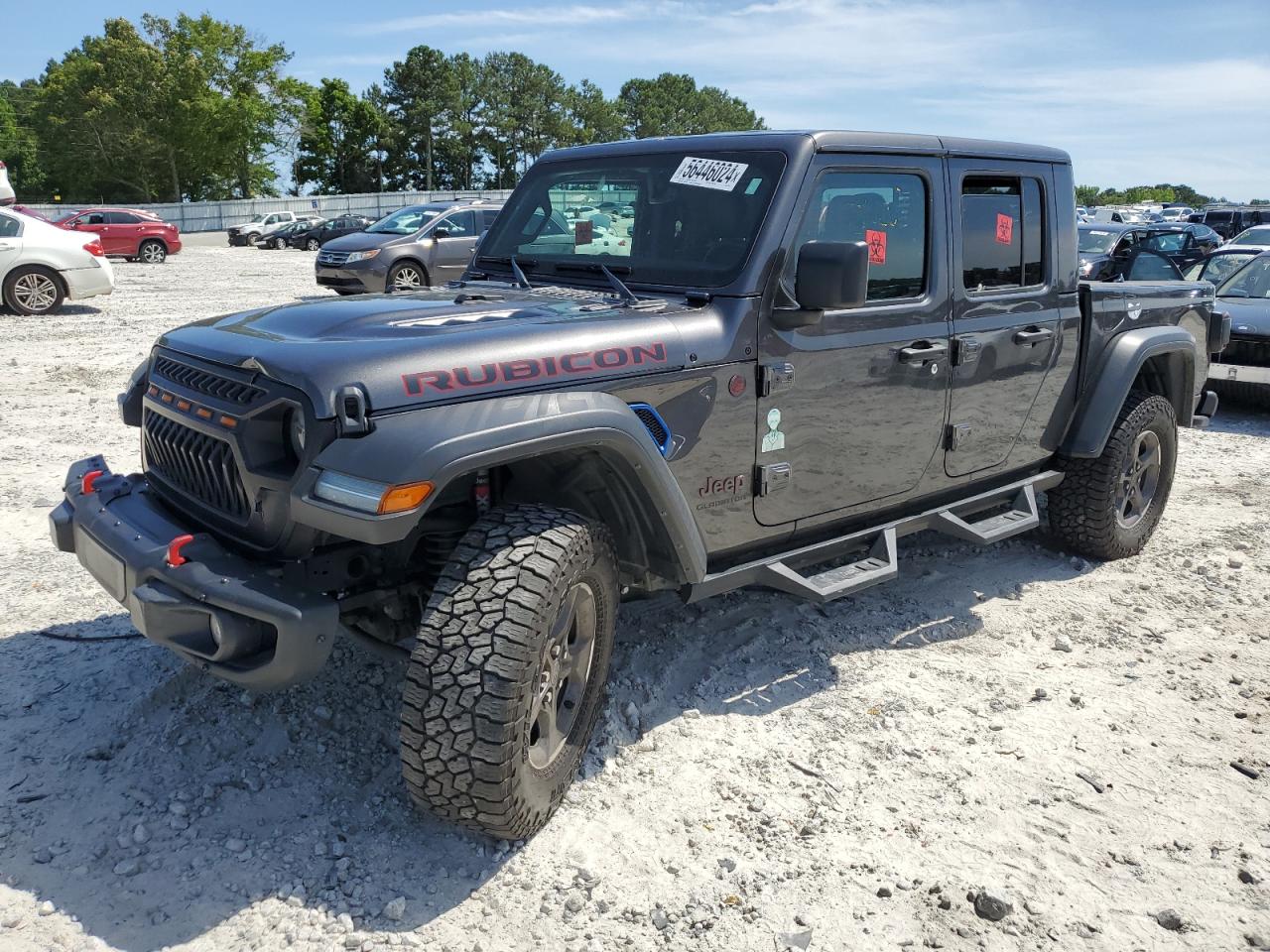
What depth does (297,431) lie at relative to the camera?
9.09 ft

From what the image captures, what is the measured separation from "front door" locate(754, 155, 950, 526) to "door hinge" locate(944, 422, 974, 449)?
0.06 metres

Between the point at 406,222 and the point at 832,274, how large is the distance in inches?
624

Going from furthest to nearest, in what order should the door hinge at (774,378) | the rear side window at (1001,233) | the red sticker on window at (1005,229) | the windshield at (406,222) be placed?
the windshield at (406,222) → the red sticker on window at (1005,229) → the rear side window at (1001,233) → the door hinge at (774,378)

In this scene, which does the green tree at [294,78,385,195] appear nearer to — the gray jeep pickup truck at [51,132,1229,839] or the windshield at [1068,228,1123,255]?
the windshield at [1068,228,1123,255]

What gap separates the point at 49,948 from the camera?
256 centimetres

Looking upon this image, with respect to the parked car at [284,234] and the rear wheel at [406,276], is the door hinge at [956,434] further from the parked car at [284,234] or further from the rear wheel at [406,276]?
the parked car at [284,234]

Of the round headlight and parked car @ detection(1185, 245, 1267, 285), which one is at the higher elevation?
parked car @ detection(1185, 245, 1267, 285)

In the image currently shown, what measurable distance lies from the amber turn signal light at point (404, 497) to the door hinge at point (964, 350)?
2.47 meters

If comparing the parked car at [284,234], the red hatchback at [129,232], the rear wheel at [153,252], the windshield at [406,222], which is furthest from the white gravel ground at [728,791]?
the parked car at [284,234]

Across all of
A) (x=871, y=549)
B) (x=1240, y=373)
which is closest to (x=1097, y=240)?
(x=1240, y=373)

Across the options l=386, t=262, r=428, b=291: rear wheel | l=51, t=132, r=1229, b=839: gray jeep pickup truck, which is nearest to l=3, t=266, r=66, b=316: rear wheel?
l=386, t=262, r=428, b=291: rear wheel

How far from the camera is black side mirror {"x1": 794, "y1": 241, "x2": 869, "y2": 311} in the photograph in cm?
330

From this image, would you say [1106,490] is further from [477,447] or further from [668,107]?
[668,107]

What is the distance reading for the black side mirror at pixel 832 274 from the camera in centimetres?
330
